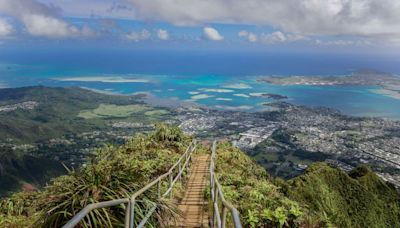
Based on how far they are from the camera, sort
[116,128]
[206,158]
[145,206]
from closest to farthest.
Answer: [145,206] < [206,158] < [116,128]

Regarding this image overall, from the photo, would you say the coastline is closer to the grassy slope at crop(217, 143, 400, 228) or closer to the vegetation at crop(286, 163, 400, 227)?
the vegetation at crop(286, 163, 400, 227)

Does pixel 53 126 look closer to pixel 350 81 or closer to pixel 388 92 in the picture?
pixel 388 92

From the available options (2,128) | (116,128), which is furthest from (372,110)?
(2,128)

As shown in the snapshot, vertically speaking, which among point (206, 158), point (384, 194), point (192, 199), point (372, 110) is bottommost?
point (372, 110)

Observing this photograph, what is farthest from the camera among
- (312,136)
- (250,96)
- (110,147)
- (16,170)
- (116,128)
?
(250,96)

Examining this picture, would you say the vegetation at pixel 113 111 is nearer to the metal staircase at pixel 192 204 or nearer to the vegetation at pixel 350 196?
the vegetation at pixel 350 196

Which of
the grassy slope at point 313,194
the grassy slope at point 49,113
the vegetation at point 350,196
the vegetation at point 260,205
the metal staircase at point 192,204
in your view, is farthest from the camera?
the grassy slope at point 49,113

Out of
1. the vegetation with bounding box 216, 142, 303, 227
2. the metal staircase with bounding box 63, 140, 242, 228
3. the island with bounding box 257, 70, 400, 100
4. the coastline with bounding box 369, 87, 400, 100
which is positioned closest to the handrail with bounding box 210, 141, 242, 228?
the metal staircase with bounding box 63, 140, 242, 228

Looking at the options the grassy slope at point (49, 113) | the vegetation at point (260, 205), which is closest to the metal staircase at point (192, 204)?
the vegetation at point (260, 205)

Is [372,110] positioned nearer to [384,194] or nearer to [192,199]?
[384,194]

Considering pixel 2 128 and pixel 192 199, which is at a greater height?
pixel 192 199

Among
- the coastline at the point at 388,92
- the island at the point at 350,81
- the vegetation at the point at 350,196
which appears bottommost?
the coastline at the point at 388,92
